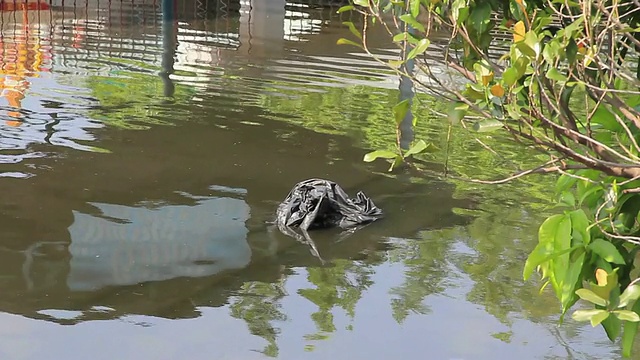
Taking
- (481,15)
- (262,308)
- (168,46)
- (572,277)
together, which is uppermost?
(481,15)

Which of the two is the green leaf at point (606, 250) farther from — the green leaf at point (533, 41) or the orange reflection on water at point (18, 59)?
the orange reflection on water at point (18, 59)

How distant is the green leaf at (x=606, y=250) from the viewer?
8.20 feet

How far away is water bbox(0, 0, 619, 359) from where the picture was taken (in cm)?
480

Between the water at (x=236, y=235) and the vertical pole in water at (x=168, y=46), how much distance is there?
0.16 meters

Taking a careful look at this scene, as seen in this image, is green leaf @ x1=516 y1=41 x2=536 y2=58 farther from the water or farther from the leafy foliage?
the water

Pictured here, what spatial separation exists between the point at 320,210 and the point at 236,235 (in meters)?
0.69

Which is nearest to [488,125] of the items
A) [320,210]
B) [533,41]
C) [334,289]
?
[533,41]

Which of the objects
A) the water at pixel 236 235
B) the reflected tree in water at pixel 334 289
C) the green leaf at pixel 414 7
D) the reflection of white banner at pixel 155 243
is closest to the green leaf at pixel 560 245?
the green leaf at pixel 414 7

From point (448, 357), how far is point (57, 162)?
4.48m

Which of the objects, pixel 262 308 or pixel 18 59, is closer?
pixel 262 308

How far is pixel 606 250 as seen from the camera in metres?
2.53

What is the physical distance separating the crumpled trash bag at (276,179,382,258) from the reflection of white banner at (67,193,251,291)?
358 millimetres

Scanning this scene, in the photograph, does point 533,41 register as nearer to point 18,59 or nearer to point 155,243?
point 155,243

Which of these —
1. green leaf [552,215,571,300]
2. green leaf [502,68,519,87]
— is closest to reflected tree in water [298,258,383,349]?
green leaf [552,215,571,300]
